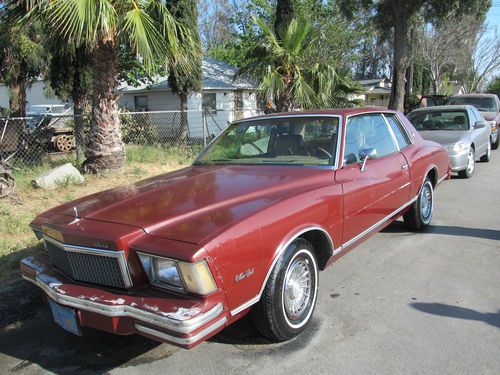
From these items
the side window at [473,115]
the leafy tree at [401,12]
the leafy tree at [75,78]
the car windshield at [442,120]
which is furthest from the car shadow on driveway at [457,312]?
the leafy tree at [401,12]

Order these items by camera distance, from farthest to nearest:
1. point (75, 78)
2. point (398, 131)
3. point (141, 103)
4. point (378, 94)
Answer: point (378, 94) → point (141, 103) → point (75, 78) → point (398, 131)

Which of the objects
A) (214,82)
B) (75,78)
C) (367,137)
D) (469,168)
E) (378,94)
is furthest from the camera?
(378,94)

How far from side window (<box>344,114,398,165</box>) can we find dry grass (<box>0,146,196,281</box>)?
3.50m

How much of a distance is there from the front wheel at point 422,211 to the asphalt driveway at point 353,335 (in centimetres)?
78

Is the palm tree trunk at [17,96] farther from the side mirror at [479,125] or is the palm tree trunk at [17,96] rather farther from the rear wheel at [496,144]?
the rear wheel at [496,144]

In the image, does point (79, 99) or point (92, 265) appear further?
point (79, 99)

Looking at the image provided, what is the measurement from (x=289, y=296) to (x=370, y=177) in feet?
5.33

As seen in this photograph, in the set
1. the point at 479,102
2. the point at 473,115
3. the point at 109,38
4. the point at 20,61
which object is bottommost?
the point at 473,115

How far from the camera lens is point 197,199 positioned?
3.33 metres

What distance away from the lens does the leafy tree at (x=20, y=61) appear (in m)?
10.9

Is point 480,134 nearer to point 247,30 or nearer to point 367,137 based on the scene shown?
point 367,137

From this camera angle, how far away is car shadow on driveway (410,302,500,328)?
11.5ft

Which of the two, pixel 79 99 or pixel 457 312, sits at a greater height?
pixel 79 99

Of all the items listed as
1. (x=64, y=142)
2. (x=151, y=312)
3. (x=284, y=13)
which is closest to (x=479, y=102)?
(x=284, y=13)
